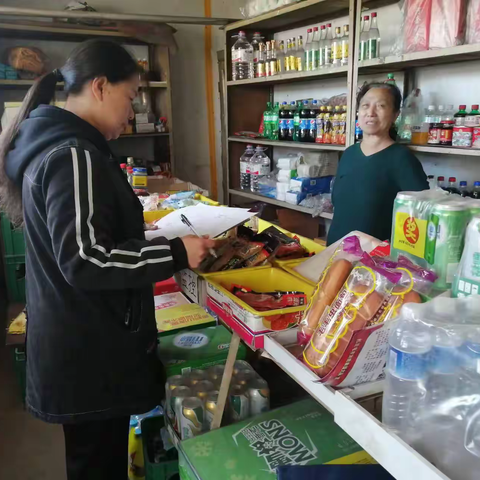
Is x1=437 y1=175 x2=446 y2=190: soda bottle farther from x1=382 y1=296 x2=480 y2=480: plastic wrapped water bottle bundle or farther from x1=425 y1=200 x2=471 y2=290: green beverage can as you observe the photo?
x1=382 y1=296 x2=480 y2=480: plastic wrapped water bottle bundle

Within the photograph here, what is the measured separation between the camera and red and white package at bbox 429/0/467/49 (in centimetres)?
209

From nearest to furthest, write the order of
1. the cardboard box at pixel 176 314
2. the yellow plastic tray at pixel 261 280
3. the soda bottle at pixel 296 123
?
the yellow plastic tray at pixel 261 280
the cardboard box at pixel 176 314
the soda bottle at pixel 296 123

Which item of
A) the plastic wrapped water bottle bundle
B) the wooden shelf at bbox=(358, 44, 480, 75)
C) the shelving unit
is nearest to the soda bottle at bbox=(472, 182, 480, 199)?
the wooden shelf at bbox=(358, 44, 480, 75)

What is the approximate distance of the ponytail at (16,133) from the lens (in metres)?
1.22

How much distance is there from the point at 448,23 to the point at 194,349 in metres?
1.82

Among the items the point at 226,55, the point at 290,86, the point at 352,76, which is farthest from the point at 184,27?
the point at 352,76

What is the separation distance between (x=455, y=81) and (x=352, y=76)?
1.84 ft

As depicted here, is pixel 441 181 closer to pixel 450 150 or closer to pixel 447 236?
pixel 450 150

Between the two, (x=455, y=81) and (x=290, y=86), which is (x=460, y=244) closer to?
(x=455, y=81)

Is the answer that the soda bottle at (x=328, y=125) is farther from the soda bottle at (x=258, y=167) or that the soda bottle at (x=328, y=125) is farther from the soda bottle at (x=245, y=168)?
the soda bottle at (x=245, y=168)

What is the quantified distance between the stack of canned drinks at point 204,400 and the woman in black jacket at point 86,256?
0.09 meters

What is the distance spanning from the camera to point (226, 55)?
151 inches

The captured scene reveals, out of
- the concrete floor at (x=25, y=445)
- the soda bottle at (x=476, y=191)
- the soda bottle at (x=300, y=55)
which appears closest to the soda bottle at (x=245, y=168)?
the soda bottle at (x=300, y=55)

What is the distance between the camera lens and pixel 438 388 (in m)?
0.67
